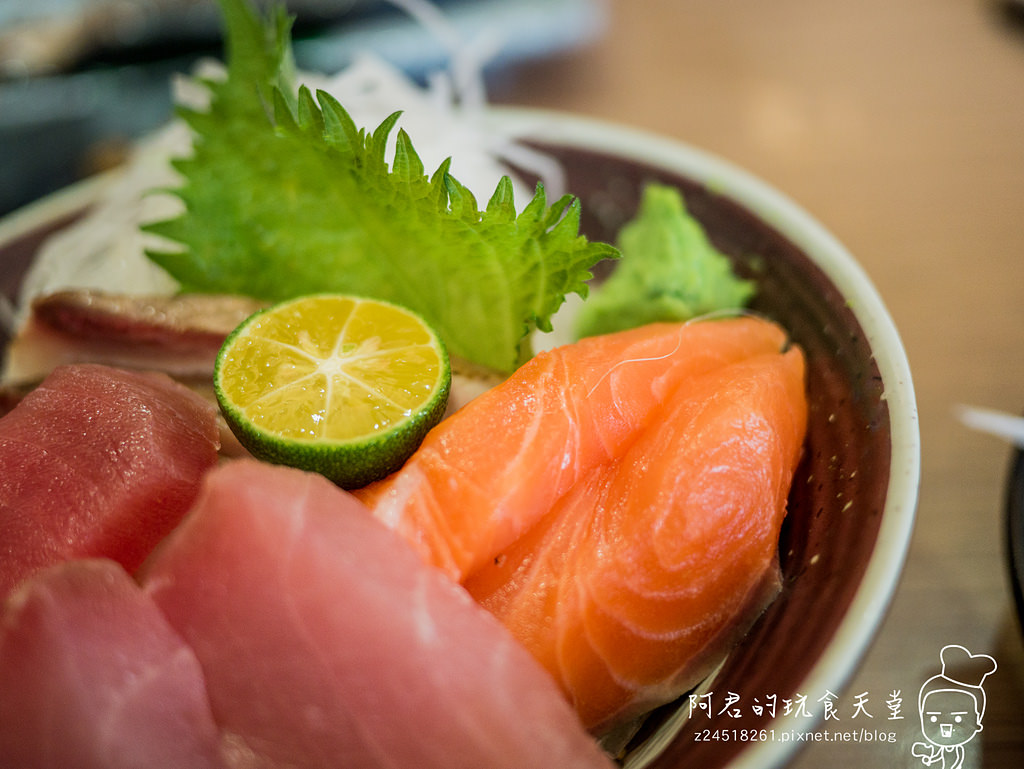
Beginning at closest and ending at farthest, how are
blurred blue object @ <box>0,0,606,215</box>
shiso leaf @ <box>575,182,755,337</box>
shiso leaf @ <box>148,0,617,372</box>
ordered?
1. shiso leaf @ <box>148,0,617,372</box>
2. shiso leaf @ <box>575,182,755,337</box>
3. blurred blue object @ <box>0,0,606,215</box>

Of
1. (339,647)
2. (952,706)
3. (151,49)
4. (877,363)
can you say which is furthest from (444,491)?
(151,49)

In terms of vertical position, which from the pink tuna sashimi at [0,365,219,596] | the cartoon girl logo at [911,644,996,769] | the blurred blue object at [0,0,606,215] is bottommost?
the cartoon girl logo at [911,644,996,769]

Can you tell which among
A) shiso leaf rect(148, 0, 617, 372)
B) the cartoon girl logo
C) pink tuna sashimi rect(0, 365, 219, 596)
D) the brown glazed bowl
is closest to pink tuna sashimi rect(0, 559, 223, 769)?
pink tuna sashimi rect(0, 365, 219, 596)

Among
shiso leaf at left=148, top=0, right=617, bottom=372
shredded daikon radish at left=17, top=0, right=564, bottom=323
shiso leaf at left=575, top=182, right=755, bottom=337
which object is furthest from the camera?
shredded daikon radish at left=17, top=0, right=564, bottom=323

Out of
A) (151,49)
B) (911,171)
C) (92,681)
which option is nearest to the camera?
(92,681)

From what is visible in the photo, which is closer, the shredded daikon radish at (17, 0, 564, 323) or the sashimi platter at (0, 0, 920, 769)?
the sashimi platter at (0, 0, 920, 769)

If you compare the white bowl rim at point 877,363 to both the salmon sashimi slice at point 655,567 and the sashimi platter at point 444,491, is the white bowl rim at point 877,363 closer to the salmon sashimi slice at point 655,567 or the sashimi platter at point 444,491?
the sashimi platter at point 444,491

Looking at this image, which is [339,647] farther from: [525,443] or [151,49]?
[151,49]

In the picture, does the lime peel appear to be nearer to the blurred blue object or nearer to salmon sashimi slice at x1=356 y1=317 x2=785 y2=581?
salmon sashimi slice at x1=356 y1=317 x2=785 y2=581

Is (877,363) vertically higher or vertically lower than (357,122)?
lower
